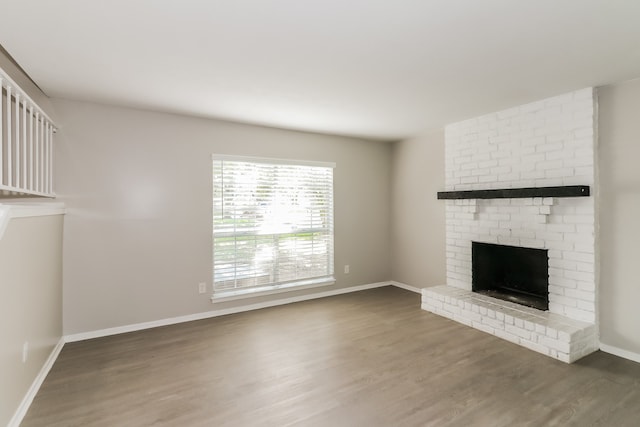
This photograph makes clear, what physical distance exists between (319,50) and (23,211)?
229 cm

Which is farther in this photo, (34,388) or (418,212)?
(418,212)

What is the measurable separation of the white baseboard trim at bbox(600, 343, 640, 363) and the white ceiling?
8.01 feet

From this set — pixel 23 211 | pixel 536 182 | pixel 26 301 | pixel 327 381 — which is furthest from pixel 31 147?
pixel 536 182

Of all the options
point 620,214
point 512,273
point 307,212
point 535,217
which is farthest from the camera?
point 307,212

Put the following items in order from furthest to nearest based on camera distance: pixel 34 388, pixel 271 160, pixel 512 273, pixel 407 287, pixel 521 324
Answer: pixel 407 287, pixel 271 160, pixel 512 273, pixel 521 324, pixel 34 388

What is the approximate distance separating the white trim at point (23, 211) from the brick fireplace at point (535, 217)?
13.4ft

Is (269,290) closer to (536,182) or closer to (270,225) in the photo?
(270,225)

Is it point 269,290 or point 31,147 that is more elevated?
point 31,147

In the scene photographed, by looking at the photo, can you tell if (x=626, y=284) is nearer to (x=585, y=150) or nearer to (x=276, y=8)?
(x=585, y=150)

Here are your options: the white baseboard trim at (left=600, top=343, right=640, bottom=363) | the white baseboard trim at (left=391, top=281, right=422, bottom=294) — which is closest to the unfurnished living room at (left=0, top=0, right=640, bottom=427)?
the white baseboard trim at (left=600, top=343, right=640, bottom=363)

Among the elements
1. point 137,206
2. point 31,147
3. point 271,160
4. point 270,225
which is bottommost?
point 270,225

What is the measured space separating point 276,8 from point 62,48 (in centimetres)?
159

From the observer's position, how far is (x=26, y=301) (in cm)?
222

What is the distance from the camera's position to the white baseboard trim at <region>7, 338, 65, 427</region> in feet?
6.53
